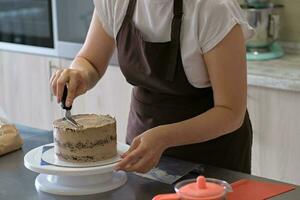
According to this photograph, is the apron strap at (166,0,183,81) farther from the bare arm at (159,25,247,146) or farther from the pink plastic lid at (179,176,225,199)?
the pink plastic lid at (179,176,225,199)

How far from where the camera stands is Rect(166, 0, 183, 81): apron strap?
1442 millimetres

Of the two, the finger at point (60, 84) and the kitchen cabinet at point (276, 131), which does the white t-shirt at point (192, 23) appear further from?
the kitchen cabinet at point (276, 131)

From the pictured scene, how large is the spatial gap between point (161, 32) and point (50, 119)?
169 centimetres

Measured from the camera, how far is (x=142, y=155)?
4.17ft

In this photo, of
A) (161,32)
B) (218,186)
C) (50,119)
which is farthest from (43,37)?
(218,186)

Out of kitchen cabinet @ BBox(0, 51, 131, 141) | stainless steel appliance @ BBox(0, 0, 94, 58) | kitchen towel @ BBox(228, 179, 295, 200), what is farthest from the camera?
stainless steel appliance @ BBox(0, 0, 94, 58)

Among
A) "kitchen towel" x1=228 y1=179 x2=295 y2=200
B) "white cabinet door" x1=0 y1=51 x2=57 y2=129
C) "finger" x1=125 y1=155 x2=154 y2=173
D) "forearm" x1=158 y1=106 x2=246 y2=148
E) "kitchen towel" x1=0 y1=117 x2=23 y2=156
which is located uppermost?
"forearm" x1=158 y1=106 x2=246 y2=148

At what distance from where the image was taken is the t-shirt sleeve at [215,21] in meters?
1.38

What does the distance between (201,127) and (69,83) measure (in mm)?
320

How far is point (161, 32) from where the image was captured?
149 centimetres

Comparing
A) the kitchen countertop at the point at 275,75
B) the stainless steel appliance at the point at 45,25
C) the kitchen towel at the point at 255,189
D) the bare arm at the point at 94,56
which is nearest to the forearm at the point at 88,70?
the bare arm at the point at 94,56

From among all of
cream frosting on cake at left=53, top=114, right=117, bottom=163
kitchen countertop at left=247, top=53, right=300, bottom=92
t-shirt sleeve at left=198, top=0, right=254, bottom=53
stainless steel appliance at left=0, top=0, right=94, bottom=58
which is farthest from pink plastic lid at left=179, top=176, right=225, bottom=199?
stainless steel appliance at left=0, top=0, right=94, bottom=58

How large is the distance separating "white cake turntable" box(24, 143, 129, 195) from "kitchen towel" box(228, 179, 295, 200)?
0.77 feet

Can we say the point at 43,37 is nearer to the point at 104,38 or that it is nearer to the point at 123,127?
the point at 123,127
